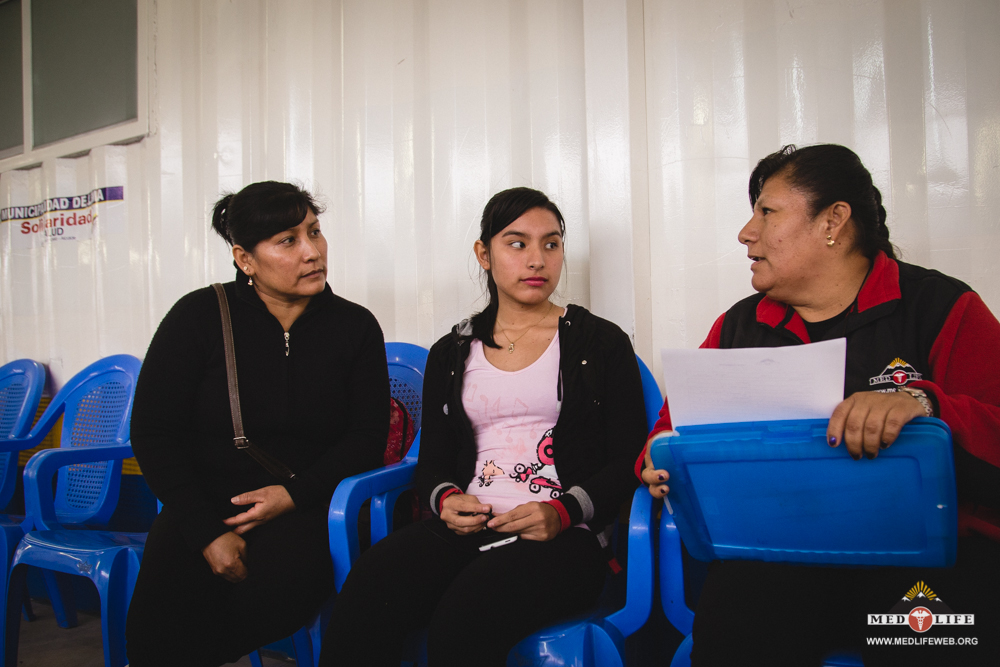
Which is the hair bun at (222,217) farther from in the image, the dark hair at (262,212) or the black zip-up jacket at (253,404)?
the black zip-up jacket at (253,404)

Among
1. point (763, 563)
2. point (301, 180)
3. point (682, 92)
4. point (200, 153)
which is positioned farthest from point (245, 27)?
point (763, 563)

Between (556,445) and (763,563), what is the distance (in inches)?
23.1

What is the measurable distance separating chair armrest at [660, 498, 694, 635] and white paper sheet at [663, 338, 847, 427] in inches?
13.6

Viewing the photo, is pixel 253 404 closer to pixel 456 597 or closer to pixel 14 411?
pixel 456 597

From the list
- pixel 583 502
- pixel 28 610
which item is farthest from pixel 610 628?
pixel 28 610

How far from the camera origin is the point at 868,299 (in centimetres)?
127

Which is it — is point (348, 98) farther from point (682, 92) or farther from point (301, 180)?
point (682, 92)

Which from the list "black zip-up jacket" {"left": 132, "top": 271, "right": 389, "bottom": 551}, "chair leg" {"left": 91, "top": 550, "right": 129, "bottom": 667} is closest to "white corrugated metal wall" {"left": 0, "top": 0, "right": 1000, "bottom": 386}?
"black zip-up jacket" {"left": 132, "top": 271, "right": 389, "bottom": 551}

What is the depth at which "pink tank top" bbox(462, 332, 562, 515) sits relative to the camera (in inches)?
60.9

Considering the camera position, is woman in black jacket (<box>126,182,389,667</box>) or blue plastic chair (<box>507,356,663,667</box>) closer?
blue plastic chair (<box>507,356,663,667</box>)

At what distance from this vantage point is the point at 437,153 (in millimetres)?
2328

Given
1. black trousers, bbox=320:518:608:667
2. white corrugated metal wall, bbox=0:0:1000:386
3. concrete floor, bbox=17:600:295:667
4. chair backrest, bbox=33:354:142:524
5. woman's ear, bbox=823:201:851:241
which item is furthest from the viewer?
chair backrest, bbox=33:354:142:524

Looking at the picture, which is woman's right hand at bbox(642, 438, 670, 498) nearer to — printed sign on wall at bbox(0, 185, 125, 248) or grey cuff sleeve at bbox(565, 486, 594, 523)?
grey cuff sleeve at bbox(565, 486, 594, 523)

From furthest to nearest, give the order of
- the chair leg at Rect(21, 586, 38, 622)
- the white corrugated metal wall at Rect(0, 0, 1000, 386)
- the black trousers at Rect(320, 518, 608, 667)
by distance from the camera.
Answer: the chair leg at Rect(21, 586, 38, 622), the white corrugated metal wall at Rect(0, 0, 1000, 386), the black trousers at Rect(320, 518, 608, 667)
